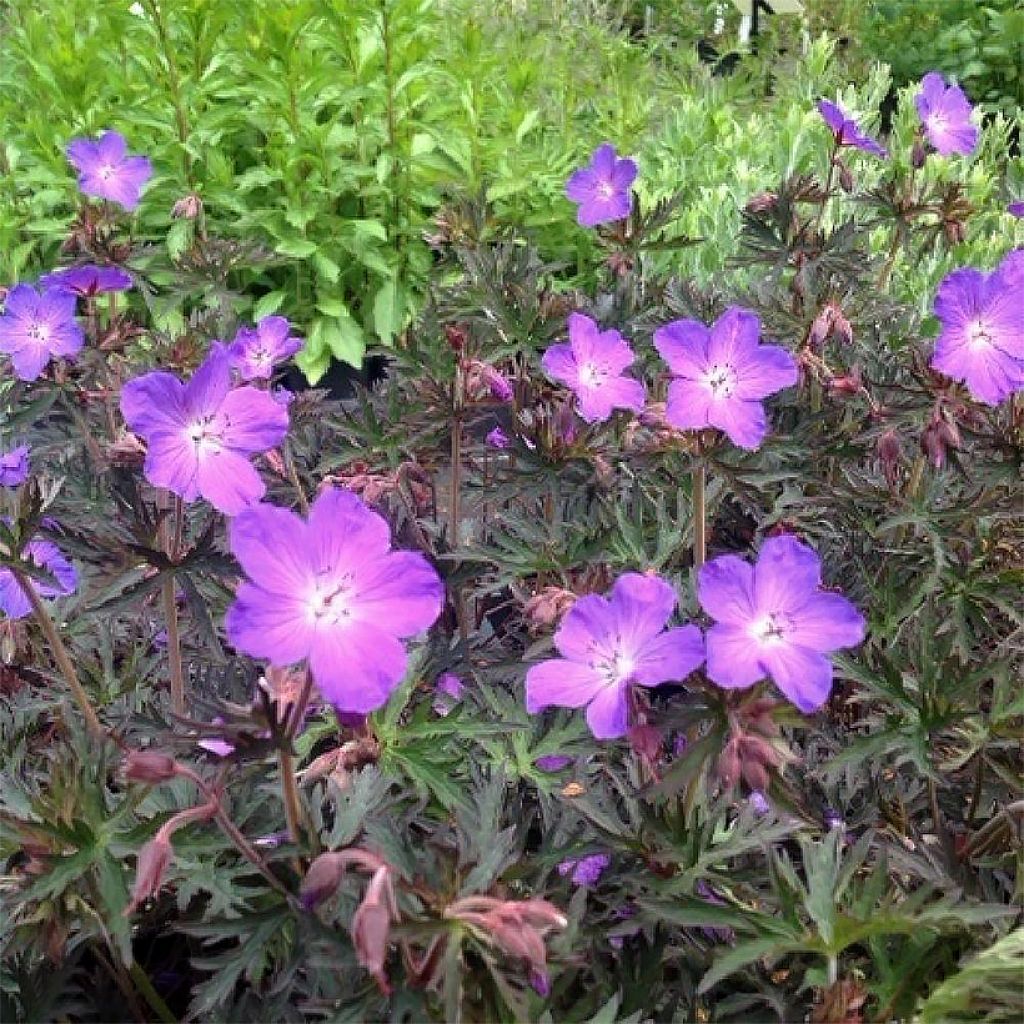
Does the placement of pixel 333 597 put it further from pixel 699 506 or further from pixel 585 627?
pixel 699 506

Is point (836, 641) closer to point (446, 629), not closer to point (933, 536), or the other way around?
point (933, 536)

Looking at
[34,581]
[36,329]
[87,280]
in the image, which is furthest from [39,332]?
[34,581]

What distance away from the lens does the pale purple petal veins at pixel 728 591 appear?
98 centimetres

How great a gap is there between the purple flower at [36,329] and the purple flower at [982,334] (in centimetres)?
109

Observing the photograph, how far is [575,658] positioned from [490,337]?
0.93 m

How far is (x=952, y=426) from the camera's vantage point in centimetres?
146

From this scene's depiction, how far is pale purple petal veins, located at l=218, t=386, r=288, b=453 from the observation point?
1.17 meters

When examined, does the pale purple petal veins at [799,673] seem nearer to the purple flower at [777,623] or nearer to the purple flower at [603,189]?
the purple flower at [777,623]

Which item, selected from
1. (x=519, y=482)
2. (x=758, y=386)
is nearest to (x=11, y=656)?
(x=519, y=482)

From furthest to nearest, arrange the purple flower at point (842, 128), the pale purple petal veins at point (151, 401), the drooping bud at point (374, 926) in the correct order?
1. the purple flower at point (842, 128)
2. the pale purple petal veins at point (151, 401)
3. the drooping bud at point (374, 926)

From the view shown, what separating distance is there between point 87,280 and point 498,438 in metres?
0.63

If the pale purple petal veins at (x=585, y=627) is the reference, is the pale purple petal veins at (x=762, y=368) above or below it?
above

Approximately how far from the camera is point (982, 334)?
1.43 metres

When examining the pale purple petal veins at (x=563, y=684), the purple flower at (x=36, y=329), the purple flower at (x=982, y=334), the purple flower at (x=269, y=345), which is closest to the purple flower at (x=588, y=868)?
the pale purple petal veins at (x=563, y=684)
